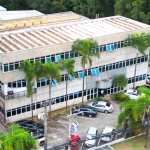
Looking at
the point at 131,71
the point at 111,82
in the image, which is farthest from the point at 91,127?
the point at 131,71

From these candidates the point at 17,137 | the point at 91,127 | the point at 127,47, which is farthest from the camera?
the point at 127,47

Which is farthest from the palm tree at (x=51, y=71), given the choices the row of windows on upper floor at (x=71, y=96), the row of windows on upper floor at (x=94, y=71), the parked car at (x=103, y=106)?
the parked car at (x=103, y=106)

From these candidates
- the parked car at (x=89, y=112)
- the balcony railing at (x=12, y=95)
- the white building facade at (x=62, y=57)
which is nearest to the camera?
the white building facade at (x=62, y=57)

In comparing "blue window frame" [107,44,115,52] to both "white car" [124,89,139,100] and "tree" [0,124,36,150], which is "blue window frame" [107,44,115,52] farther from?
"tree" [0,124,36,150]

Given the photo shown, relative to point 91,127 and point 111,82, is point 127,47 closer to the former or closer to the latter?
point 111,82

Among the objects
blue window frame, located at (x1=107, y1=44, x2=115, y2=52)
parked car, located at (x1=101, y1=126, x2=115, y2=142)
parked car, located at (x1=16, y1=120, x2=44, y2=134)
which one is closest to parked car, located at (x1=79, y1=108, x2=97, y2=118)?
parked car, located at (x1=101, y1=126, x2=115, y2=142)

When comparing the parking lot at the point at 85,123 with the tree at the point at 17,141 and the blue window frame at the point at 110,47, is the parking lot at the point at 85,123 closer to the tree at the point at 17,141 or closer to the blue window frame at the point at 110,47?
the tree at the point at 17,141
